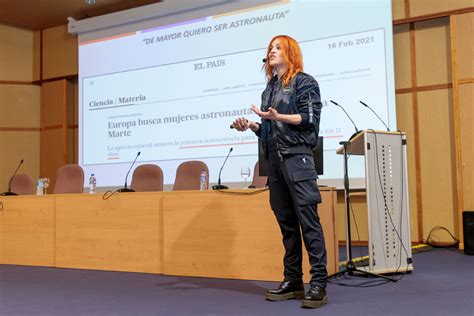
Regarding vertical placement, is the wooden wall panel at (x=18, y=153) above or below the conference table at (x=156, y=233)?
above

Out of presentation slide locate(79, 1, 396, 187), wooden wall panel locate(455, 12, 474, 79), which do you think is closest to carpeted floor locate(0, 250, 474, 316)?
presentation slide locate(79, 1, 396, 187)

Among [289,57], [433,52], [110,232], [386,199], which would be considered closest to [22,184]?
[110,232]

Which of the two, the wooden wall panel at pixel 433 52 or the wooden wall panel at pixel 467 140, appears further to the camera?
the wooden wall panel at pixel 433 52

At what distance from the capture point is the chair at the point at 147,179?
16.9 ft

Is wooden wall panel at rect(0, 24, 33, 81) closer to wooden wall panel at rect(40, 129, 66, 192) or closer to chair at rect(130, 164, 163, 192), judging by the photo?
wooden wall panel at rect(40, 129, 66, 192)

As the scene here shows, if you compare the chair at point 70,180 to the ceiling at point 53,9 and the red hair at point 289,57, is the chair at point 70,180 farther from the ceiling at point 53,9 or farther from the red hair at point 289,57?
the red hair at point 289,57

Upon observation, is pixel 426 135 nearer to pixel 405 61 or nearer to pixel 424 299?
pixel 405 61

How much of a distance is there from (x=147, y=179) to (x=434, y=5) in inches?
145

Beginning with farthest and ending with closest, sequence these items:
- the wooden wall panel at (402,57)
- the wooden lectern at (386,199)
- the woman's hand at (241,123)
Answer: the wooden wall panel at (402,57)
the wooden lectern at (386,199)
the woman's hand at (241,123)

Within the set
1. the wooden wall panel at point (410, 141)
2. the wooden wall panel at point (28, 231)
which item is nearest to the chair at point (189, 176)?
the wooden wall panel at point (28, 231)

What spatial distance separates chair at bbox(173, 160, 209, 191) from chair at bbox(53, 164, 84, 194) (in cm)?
114

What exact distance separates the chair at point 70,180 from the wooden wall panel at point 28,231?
91 centimetres

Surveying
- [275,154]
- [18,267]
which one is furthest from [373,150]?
[18,267]

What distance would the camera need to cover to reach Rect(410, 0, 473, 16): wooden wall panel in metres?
5.54
